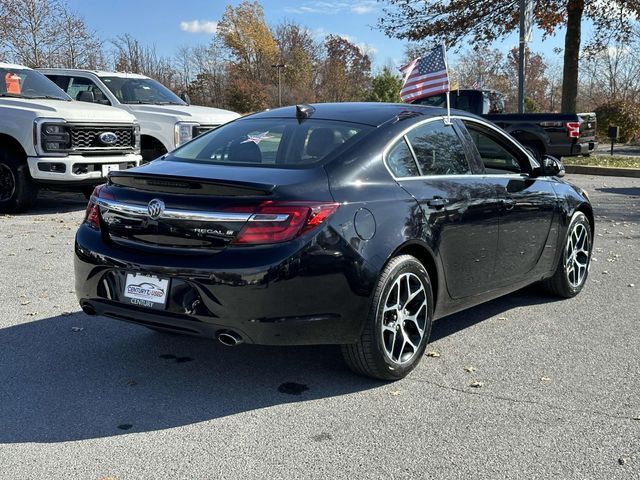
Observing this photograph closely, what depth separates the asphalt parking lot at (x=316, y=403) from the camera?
3.00 metres

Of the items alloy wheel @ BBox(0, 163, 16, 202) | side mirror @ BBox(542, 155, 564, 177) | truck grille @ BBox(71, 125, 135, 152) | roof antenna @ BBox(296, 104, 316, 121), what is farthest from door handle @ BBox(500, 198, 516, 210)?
alloy wheel @ BBox(0, 163, 16, 202)

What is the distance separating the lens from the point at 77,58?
2406 cm

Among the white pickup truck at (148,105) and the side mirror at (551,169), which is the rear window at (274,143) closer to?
the side mirror at (551,169)

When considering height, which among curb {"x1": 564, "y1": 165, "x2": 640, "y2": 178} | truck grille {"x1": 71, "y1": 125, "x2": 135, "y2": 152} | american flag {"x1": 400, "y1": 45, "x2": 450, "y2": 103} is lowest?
curb {"x1": 564, "y1": 165, "x2": 640, "y2": 178}

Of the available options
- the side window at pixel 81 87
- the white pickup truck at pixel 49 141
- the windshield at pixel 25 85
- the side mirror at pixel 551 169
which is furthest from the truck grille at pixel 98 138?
the side mirror at pixel 551 169

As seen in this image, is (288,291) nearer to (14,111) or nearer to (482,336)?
(482,336)

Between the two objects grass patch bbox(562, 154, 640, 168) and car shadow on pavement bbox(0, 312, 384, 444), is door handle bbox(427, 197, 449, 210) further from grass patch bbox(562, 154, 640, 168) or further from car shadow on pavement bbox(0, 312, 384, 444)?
grass patch bbox(562, 154, 640, 168)

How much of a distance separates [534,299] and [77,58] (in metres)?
21.9

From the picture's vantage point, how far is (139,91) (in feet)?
41.7

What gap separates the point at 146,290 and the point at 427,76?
3910 mm

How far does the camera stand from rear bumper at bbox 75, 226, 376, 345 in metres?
3.41

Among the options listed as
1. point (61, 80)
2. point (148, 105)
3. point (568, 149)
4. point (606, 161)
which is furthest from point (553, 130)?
point (61, 80)

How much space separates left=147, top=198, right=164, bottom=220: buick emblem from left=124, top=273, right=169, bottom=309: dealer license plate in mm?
324

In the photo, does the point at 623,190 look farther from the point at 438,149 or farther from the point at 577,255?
the point at 438,149
